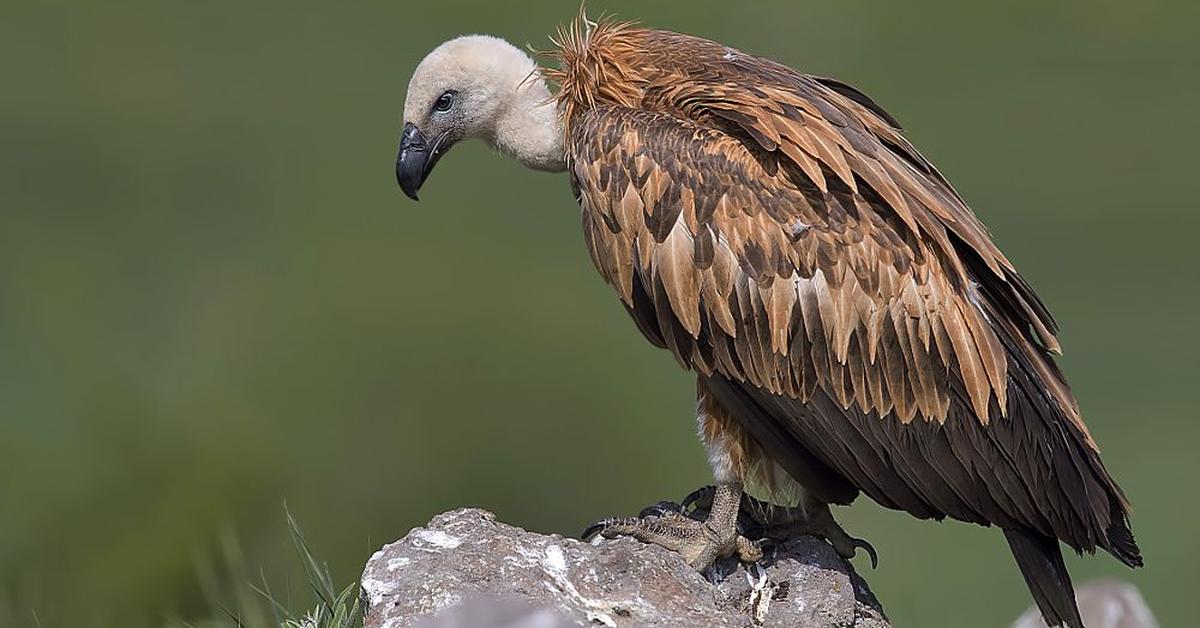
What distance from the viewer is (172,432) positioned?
2503cm

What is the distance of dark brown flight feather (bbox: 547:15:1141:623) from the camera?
24.1 ft

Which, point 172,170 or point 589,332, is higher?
point 172,170

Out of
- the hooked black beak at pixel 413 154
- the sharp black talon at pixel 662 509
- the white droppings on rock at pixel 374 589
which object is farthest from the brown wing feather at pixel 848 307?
the white droppings on rock at pixel 374 589

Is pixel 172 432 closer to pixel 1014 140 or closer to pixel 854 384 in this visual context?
pixel 1014 140

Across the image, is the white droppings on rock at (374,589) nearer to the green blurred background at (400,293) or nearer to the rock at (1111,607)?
the rock at (1111,607)

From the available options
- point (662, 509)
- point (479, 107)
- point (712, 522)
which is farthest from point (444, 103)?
point (712, 522)

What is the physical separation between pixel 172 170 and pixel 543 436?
41.6 ft

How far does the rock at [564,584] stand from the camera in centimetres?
629

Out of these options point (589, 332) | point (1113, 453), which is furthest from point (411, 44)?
point (1113, 453)

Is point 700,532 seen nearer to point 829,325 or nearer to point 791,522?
point 791,522

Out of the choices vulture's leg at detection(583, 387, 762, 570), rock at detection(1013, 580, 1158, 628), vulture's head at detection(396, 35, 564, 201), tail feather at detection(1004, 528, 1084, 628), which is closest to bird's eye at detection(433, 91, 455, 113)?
vulture's head at detection(396, 35, 564, 201)

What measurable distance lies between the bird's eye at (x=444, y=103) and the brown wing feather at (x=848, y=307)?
928 millimetres

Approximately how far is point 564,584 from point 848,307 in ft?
5.41

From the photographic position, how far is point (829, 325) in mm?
7398
